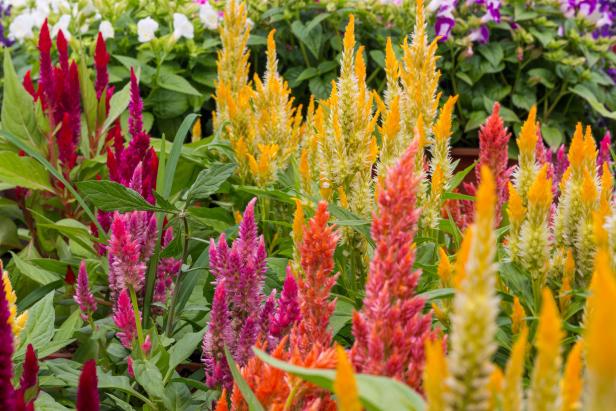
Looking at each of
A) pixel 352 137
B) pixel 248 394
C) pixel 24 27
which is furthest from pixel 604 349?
pixel 24 27

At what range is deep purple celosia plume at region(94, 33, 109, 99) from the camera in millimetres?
2181

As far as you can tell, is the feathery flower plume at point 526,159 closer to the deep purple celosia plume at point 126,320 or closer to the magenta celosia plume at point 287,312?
the magenta celosia plume at point 287,312

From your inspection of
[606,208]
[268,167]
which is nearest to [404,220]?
[606,208]

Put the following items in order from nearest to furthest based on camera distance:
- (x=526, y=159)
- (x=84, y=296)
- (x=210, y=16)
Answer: (x=526, y=159), (x=84, y=296), (x=210, y=16)

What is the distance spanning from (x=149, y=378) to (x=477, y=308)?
81 cm

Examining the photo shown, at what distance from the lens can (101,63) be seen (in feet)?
7.30

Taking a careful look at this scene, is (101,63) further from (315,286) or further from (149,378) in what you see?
(315,286)

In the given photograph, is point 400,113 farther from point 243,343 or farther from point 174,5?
point 174,5

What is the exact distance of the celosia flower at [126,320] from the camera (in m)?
1.17

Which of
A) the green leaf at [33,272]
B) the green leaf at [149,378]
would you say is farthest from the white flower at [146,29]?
the green leaf at [149,378]

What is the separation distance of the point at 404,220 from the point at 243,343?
0.50 m

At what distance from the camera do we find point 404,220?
2.32 ft

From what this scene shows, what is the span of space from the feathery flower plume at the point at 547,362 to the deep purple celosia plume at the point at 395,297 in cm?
19

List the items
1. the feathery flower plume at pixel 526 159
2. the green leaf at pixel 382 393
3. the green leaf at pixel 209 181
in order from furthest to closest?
the green leaf at pixel 209 181 < the feathery flower plume at pixel 526 159 < the green leaf at pixel 382 393
